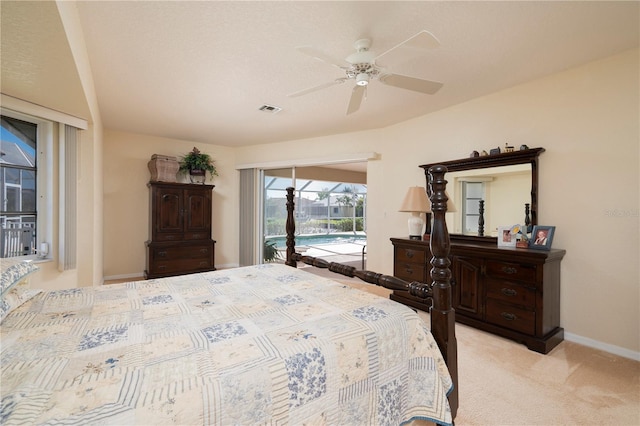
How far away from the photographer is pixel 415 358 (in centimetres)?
139

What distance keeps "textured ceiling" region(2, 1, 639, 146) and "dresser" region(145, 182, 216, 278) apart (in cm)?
157

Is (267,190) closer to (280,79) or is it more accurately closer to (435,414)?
(280,79)

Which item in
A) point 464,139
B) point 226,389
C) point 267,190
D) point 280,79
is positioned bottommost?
point 226,389


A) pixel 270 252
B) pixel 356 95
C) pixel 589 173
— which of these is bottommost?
pixel 270 252

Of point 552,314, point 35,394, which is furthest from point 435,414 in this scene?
point 552,314

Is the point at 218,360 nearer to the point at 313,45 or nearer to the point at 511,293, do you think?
the point at 313,45

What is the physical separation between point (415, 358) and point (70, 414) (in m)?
1.28

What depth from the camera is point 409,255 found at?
3506mm

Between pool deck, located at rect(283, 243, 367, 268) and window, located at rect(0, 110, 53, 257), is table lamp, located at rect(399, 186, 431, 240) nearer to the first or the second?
pool deck, located at rect(283, 243, 367, 268)

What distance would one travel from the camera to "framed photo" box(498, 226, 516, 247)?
2889 millimetres

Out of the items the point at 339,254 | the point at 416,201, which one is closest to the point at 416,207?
the point at 416,201

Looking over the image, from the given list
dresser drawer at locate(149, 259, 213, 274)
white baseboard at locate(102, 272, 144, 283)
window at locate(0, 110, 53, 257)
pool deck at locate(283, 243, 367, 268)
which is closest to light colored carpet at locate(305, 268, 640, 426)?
window at locate(0, 110, 53, 257)

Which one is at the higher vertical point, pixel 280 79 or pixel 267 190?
pixel 280 79

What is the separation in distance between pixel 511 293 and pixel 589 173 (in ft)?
4.13
